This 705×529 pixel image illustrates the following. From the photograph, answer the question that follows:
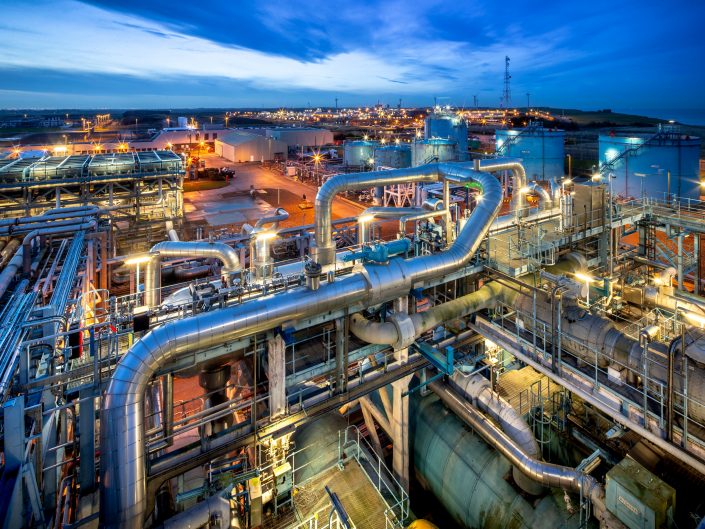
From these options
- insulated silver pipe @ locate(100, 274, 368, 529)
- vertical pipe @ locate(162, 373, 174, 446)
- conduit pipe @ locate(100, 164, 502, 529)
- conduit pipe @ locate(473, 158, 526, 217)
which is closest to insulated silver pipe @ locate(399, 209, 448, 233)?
conduit pipe @ locate(100, 164, 502, 529)

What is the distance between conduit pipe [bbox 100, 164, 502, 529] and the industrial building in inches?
2836

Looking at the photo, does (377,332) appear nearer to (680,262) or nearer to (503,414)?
(503,414)

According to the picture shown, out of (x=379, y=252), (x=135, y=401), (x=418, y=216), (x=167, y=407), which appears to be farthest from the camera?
(x=418, y=216)

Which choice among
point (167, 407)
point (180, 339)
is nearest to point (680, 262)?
point (180, 339)

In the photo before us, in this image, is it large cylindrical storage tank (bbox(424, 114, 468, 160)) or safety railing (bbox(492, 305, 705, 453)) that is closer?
safety railing (bbox(492, 305, 705, 453))

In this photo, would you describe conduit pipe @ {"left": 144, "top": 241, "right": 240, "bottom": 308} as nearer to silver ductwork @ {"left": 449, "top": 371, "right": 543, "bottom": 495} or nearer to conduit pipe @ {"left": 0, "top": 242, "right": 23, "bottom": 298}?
conduit pipe @ {"left": 0, "top": 242, "right": 23, "bottom": 298}

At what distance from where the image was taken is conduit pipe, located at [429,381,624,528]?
375 inches

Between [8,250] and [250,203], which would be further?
[250,203]

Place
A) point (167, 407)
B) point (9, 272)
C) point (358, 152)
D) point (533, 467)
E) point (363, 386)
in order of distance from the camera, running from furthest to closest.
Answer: point (358, 152), point (9, 272), point (363, 386), point (533, 467), point (167, 407)

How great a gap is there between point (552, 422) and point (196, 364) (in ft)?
35.8

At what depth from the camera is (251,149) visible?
255 feet

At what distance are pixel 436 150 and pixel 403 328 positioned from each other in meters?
32.1

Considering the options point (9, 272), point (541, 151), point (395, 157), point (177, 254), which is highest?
point (395, 157)

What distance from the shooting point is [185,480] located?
12.0 meters
